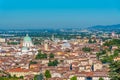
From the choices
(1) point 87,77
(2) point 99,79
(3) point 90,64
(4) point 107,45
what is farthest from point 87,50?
(2) point 99,79

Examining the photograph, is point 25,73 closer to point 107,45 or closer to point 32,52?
point 32,52

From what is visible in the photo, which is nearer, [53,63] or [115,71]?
[115,71]

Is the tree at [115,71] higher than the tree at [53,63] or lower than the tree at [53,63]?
higher

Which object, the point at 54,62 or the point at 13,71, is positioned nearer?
the point at 13,71

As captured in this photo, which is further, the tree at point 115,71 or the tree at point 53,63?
the tree at point 53,63

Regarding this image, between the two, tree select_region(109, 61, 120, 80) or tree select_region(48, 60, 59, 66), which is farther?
tree select_region(48, 60, 59, 66)

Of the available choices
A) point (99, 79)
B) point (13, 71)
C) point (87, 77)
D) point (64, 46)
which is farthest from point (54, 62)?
point (64, 46)

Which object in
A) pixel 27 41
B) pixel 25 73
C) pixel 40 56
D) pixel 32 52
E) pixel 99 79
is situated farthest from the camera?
pixel 27 41

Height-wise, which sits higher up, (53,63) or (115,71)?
(115,71)

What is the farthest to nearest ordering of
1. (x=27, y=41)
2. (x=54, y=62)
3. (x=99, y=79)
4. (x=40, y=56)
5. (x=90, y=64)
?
(x=27, y=41) < (x=40, y=56) < (x=54, y=62) < (x=90, y=64) < (x=99, y=79)

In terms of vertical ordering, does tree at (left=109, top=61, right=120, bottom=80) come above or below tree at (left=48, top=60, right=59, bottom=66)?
above
